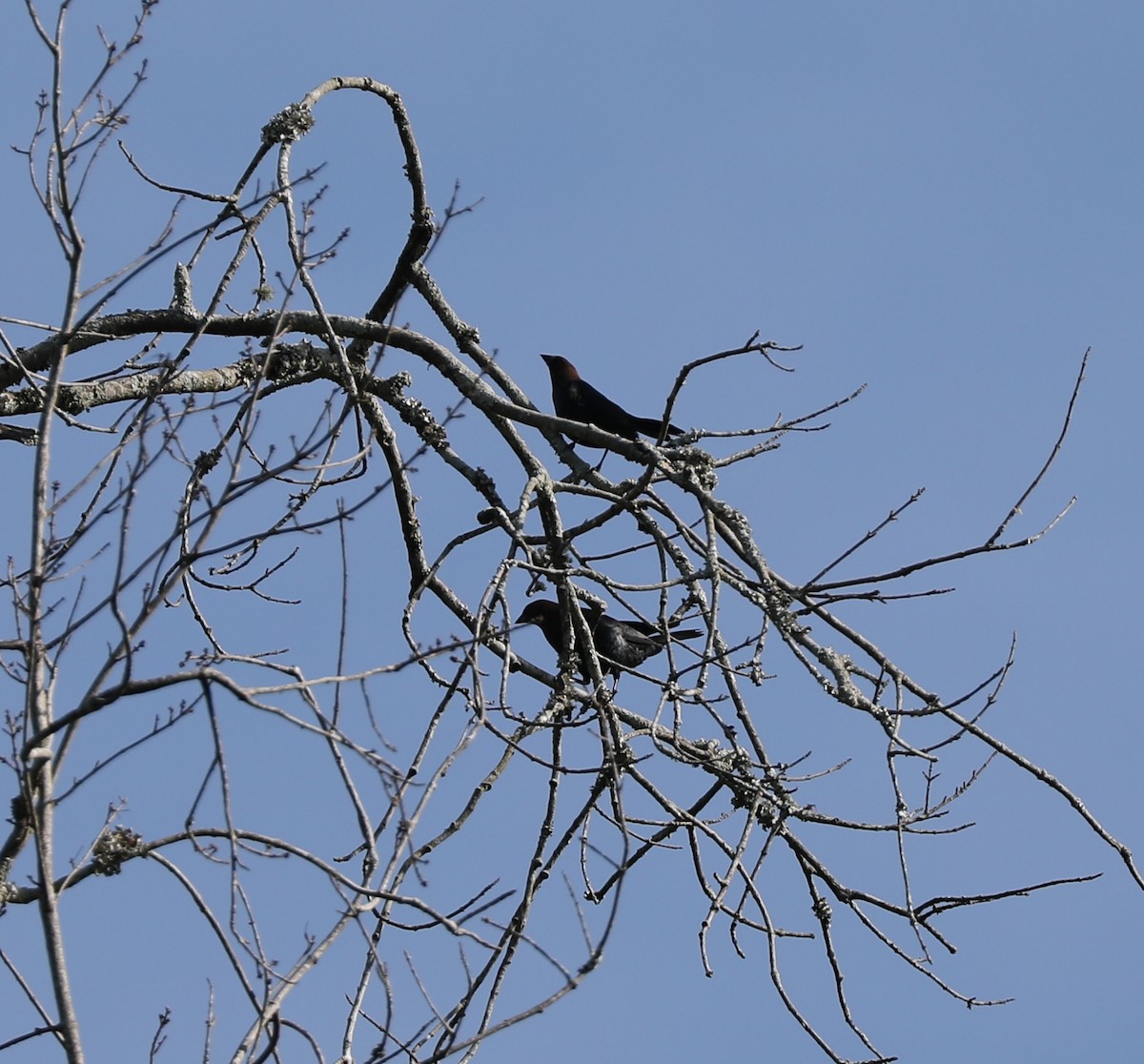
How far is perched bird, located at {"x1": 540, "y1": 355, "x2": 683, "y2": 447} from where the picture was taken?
21.1 ft

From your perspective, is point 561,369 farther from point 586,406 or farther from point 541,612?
point 541,612

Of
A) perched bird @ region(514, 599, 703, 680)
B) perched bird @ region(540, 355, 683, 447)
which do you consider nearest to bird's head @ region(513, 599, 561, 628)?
perched bird @ region(514, 599, 703, 680)

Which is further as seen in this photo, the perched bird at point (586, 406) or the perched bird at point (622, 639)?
the perched bird at point (586, 406)

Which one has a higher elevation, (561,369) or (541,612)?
(561,369)

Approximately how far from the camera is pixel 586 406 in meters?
6.65

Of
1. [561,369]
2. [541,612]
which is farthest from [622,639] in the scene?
[561,369]

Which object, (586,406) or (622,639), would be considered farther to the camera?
(586,406)

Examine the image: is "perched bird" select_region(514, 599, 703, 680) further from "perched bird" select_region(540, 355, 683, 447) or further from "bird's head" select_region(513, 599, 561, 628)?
"perched bird" select_region(540, 355, 683, 447)

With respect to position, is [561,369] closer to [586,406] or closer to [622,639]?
[586,406]

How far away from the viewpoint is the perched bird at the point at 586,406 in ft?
21.1

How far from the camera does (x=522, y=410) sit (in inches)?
165

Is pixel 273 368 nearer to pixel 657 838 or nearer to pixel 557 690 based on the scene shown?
pixel 557 690

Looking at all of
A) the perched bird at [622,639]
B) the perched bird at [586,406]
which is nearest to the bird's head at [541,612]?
the perched bird at [622,639]

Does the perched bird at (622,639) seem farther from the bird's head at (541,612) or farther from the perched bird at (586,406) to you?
the perched bird at (586,406)
